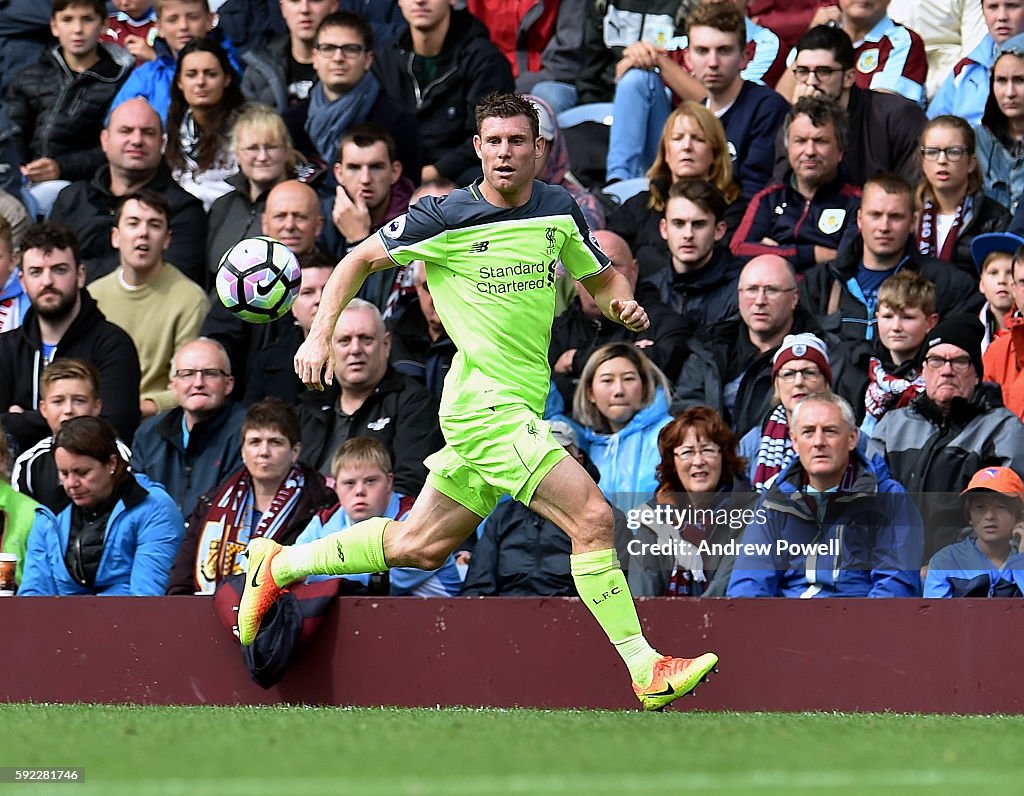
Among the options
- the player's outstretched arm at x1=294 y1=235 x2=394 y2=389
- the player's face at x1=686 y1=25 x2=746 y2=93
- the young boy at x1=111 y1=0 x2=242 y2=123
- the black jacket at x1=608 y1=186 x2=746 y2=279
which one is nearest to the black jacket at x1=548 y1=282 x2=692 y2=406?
the black jacket at x1=608 y1=186 x2=746 y2=279

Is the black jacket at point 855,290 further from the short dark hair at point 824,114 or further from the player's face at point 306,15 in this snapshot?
the player's face at point 306,15

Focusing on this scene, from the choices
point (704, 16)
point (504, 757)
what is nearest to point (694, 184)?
point (704, 16)

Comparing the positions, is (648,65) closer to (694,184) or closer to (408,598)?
(694,184)

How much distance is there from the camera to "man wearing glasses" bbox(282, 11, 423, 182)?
11.6 m

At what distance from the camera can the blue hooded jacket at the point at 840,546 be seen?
8.24 m

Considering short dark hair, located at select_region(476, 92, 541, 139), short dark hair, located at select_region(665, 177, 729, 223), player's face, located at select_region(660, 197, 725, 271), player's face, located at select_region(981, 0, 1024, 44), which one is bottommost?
player's face, located at select_region(660, 197, 725, 271)

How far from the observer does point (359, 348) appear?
31.7 ft

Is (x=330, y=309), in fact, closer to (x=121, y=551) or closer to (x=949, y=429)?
(x=121, y=551)

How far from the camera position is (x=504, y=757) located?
533 centimetres

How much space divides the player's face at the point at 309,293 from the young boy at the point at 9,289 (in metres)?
1.85

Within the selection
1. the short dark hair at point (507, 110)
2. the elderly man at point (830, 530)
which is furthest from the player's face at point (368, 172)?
the short dark hair at point (507, 110)

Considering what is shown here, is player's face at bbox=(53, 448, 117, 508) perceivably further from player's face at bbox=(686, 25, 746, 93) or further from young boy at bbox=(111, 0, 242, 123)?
player's face at bbox=(686, 25, 746, 93)

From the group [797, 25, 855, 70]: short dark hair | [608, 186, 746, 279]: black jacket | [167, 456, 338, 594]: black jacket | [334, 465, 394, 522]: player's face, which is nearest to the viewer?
[334, 465, 394, 522]: player's face

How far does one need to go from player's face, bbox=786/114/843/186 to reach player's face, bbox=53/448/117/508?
4376 millimetres
